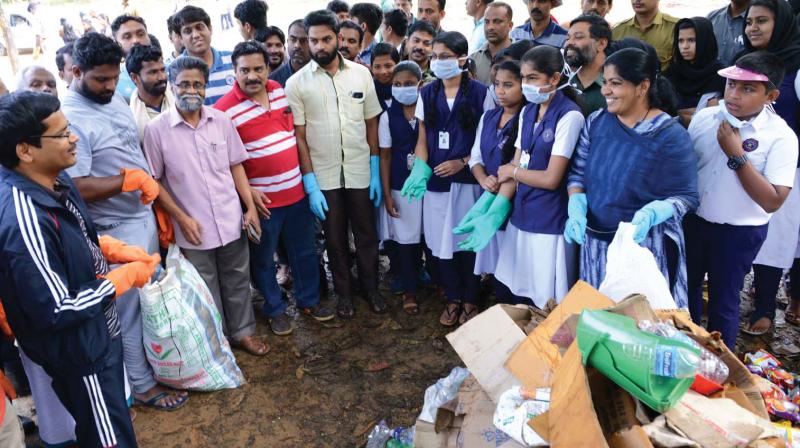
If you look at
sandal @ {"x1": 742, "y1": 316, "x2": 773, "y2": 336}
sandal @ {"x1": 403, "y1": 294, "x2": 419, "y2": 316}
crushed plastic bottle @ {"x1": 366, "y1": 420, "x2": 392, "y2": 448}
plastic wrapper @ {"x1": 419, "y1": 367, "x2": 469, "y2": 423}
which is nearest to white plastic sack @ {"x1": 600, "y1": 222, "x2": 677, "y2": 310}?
plastic wrapper @ {"x1": 419, "y1": 367, "x2": 469, "y2": 423}

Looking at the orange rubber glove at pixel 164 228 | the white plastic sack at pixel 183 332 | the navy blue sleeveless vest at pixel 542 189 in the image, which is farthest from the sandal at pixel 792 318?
the orange rubber glove at pixel 164 228

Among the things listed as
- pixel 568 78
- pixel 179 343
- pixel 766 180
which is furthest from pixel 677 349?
pixel 179 343

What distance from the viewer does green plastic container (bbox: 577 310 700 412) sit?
1.42m

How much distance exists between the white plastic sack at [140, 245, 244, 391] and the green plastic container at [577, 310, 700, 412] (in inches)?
82.9

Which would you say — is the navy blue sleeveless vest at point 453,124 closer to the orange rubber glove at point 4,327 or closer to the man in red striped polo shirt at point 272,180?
the man in red striped polo shirt at point 272,180

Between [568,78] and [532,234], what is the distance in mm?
920

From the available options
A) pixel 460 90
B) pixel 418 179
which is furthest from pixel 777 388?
pixel 460 90

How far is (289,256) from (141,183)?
4.14 feet

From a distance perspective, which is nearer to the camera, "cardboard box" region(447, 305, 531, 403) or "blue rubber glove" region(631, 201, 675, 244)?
"cardboard box" region(447, 305, 531, 403)

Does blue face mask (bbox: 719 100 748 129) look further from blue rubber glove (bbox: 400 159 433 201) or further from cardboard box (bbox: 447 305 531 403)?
blue rubber glove (bbox: 400 159 433 201)

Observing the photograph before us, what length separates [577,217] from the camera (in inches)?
110

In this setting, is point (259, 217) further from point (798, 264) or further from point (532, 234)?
point (798, 264)

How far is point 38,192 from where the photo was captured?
6.59 feet

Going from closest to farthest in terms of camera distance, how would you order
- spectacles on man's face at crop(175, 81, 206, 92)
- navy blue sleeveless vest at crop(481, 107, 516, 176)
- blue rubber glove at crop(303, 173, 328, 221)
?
spectacles on man's face at crop(175, 81, 206, 92)
navy blue sleeveless vest at crop(481, 107, 516, 176)
blue rubber glove at crop(303, 173, 328, 221)
